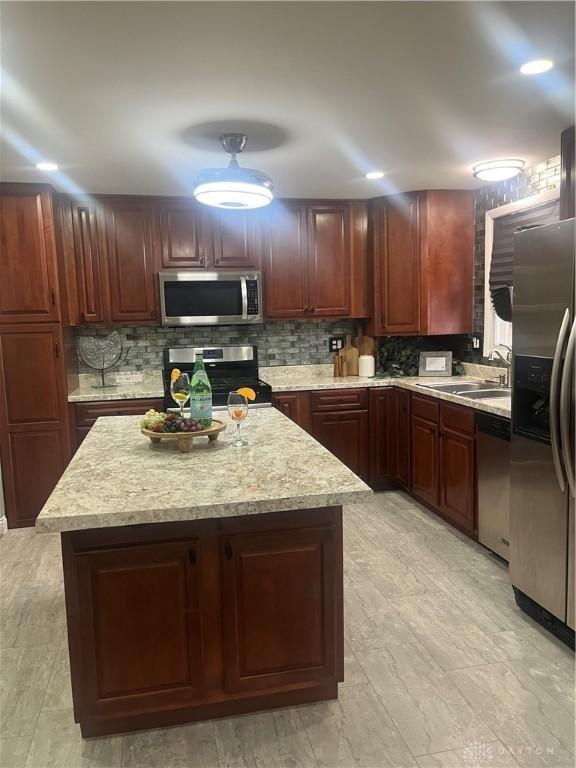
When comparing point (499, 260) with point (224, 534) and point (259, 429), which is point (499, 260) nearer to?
point (259, 429)

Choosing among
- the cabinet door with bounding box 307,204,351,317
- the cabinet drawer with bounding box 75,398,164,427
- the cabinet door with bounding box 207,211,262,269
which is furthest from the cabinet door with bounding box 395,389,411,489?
the cabinet drawer with bounding box 75,398,164,427

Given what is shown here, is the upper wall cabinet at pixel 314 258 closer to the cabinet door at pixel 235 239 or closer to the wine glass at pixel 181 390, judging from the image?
the cabinet door at pixel 235 239

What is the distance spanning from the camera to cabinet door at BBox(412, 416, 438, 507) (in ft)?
12.6

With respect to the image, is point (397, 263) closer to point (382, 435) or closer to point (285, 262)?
point (285, 262)

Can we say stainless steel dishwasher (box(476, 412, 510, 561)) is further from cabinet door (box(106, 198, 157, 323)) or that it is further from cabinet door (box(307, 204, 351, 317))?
cabinet door (box(106, 198, 157, 323))

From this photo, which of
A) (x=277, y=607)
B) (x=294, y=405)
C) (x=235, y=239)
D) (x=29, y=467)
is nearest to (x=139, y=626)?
(x=277, y=607)

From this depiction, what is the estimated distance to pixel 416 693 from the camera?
2.09 meters

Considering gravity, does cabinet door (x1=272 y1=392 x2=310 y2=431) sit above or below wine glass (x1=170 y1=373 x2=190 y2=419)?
below

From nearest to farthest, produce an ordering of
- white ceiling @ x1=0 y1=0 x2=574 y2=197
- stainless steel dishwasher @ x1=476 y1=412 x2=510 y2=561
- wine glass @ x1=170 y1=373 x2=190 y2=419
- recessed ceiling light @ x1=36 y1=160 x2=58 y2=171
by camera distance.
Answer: white ceiling @ x1=0 y1=0 x2=574 y2=197 < wine glass @ x1=170 y1=373 x2=190 y2=419 < stainless steel dishwasher @ x1=476 y1=412 x2=510 y2=561 < recessed ceiling light @ x1=36 y1=160 x2=58 y2=171

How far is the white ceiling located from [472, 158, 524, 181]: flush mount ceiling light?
0.09 meters

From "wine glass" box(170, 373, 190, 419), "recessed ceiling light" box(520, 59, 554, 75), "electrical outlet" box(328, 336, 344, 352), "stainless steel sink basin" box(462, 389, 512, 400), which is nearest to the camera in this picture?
"recessed ceiling light" box(520, 59, 554, 75)

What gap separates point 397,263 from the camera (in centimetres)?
433

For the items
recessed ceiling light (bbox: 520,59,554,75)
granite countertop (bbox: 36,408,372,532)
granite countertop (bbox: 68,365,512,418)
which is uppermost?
recessed ceiling light (bbox: 520,59,554,75)

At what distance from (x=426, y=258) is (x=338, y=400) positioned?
1.25 metres
